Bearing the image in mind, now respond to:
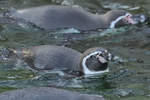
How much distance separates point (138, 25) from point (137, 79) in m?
2.68

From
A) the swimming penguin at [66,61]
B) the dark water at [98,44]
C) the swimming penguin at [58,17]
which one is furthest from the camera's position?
the swimming penguin at [58,17]

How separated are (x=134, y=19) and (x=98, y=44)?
1.37m

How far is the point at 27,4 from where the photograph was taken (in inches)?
482

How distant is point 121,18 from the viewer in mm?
11219

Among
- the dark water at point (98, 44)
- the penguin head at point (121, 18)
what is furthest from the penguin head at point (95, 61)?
the penguin head at point (121, 18)

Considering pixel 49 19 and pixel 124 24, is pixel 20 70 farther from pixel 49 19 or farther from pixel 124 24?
pixel 124 24

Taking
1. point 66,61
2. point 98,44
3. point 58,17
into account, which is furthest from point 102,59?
point 58,17

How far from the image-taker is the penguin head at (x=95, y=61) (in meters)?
8.76

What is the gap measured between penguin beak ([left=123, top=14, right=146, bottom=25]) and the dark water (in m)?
0.11

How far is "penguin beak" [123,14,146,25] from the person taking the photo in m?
11.2

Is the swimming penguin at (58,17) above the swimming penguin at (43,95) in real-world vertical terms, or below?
above

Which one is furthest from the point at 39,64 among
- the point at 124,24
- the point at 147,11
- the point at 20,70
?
the point at 147,11

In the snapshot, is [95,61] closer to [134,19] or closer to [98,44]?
[98,44]

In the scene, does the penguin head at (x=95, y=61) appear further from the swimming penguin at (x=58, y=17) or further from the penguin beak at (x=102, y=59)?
the swimming penguin at (x=58, y=17)
